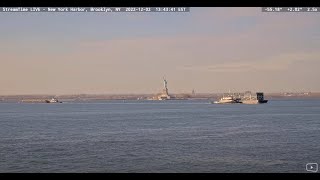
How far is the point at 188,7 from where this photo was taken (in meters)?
3.37

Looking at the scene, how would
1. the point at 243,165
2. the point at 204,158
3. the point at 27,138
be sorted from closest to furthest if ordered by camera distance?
the point at 243,165
the point at 204,158
the point at 27,138

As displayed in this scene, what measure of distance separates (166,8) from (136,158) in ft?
16.8
